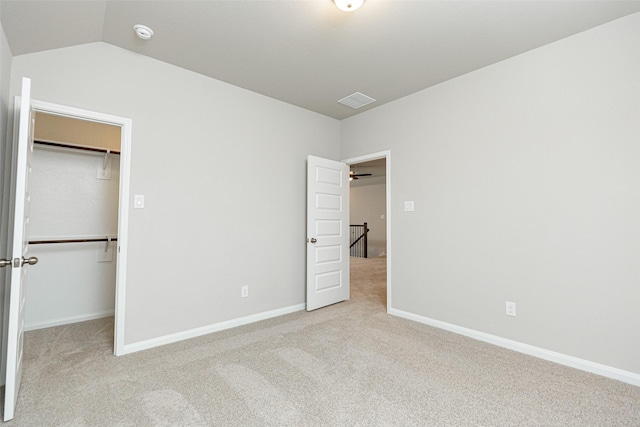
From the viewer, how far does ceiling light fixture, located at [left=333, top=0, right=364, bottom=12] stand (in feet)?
6.27

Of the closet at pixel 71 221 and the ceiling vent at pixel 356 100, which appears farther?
the ceiling vent at pixel 356 100

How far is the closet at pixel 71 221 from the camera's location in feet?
10.3

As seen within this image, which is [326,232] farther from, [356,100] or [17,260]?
[17,260]

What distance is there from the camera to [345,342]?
9.00 ft

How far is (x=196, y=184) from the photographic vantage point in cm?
293

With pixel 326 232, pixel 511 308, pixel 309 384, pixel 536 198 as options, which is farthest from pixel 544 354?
pixel 326 232

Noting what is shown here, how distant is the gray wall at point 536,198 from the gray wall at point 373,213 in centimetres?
676

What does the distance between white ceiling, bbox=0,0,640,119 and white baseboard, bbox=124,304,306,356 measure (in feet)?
7.92

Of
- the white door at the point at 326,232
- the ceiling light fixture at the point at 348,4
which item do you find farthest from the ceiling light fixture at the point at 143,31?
the white door at the point at 326,232

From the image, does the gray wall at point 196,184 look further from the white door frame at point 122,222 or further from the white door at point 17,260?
the white door at point 17,260

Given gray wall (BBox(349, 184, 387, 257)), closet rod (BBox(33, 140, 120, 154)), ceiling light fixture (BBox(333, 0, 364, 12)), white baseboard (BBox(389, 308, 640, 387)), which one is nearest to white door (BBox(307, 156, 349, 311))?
white baseboard (BBox(389, 308, 640, 387))

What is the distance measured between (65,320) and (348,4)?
411 cm

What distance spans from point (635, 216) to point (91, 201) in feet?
16.7

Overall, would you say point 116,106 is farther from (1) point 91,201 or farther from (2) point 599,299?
(2) point 599,299
